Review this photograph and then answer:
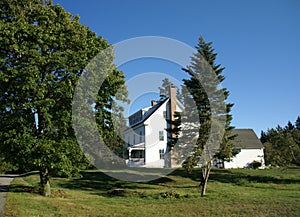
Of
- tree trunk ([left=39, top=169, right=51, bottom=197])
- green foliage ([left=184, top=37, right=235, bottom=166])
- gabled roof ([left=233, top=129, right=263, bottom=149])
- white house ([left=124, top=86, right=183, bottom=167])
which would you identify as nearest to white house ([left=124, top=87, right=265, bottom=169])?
white house ([left=124, top=86, right=183, bottom=167])

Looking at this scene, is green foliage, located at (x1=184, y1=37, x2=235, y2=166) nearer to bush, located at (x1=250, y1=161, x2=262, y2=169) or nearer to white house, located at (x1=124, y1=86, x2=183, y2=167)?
white house, located at (x1=124, y1=86, x2=183, y2=167)

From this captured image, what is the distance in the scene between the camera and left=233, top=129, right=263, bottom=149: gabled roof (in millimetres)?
43094

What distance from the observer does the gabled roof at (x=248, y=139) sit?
43094mm

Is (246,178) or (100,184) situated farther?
(246,178)

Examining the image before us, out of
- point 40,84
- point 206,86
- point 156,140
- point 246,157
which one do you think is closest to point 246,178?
point 206,86

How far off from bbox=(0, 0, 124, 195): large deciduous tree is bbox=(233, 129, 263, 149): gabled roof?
103ft

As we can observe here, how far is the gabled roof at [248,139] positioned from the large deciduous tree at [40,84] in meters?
Answer: 31.3

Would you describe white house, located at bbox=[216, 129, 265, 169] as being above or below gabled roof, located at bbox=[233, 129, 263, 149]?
below

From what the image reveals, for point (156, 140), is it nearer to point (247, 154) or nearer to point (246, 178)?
point (247, 154)

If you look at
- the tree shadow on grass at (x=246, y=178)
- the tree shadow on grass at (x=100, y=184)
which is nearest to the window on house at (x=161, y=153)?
the tree shadow on grass at (x=246, y=178)

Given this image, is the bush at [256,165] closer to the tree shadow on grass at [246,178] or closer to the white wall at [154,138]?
the tree shadow on grass at [246,178]

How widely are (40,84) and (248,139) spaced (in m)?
38.4

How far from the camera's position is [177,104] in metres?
38.1

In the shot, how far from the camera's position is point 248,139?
150ft
